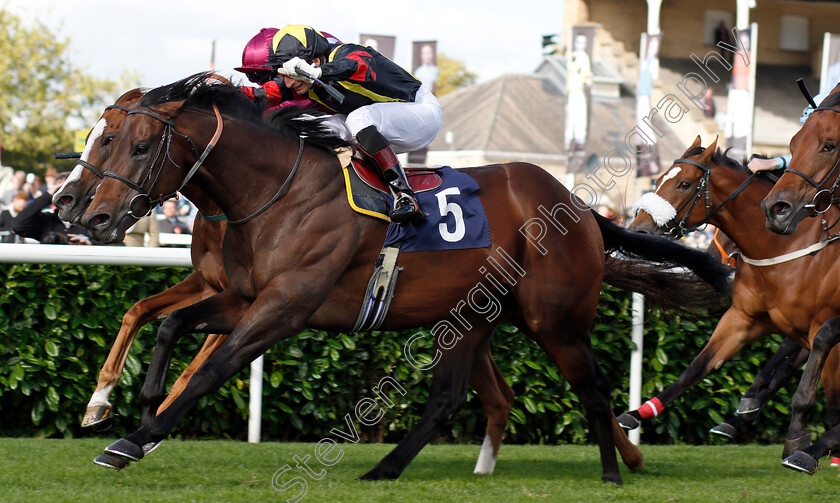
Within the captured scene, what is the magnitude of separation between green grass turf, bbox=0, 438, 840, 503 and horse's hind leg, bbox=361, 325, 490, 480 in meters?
0.17

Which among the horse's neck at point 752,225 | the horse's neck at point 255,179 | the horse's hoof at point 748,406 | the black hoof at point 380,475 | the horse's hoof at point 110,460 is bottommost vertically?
the horse's hoof at point 748,406

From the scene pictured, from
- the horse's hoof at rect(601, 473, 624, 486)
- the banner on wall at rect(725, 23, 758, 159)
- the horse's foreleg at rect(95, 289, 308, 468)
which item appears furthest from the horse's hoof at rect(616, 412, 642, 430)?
the banner on wall at rect(725, 23, 758, 159)

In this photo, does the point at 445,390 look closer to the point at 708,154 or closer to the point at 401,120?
the point at 401,120

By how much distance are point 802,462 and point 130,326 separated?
3033 millimetres

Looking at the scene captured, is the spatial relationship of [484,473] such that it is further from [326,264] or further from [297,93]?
[297,93]

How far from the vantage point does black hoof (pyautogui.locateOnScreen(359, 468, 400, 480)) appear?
13.1 feet

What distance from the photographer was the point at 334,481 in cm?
396

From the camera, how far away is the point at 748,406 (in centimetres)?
506

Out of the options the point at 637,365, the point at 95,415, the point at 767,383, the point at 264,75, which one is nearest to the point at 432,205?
the point at 264,75

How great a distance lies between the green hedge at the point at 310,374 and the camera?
4883mm

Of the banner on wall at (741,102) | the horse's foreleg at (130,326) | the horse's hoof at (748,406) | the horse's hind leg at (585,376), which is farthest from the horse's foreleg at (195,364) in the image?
the banner on wall at (741,102)

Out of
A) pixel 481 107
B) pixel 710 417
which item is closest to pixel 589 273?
pixel 710 417

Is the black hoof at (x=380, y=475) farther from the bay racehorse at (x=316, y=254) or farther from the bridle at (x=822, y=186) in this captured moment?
the bridle at (x=822, y=186)

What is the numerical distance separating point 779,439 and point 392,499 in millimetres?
3390
